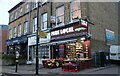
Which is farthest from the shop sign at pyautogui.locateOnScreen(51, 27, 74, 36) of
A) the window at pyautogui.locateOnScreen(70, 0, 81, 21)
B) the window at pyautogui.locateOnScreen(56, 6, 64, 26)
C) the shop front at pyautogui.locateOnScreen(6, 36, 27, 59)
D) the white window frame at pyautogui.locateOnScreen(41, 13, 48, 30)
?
the shop front at pyautogui.locateOnScreen(6, 36, 27, 59)

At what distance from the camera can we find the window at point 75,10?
76.3ft

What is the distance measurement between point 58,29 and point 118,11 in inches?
329

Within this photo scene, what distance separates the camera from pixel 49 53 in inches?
1072

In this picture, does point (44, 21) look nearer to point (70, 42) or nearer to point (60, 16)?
point (60, 16)

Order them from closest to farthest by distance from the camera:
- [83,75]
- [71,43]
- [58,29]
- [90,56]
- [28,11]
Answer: [83,75]
[90,56]
[71,43]
[58,29]
[28,11]

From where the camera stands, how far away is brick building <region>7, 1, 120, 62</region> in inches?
878

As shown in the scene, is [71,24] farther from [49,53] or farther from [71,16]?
[49,53]

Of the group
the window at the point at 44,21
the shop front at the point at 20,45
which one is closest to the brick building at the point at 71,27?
the window at the point at 44,21

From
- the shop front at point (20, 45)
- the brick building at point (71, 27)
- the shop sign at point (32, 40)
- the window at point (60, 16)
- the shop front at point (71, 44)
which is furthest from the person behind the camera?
the shop front at point (20, 45)

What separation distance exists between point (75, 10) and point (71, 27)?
191 centimetres

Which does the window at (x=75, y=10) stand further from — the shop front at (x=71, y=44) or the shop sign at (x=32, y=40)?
the shop sign at (x=32, y=40)

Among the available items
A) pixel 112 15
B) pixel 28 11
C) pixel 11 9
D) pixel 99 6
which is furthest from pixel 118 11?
pixel 11 9

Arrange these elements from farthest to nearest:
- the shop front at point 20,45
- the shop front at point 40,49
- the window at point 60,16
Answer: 1. the shop front at point 20,45
2. the shop front at point 40,49
3. the window at point 60,16

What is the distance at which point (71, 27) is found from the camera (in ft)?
75.9
